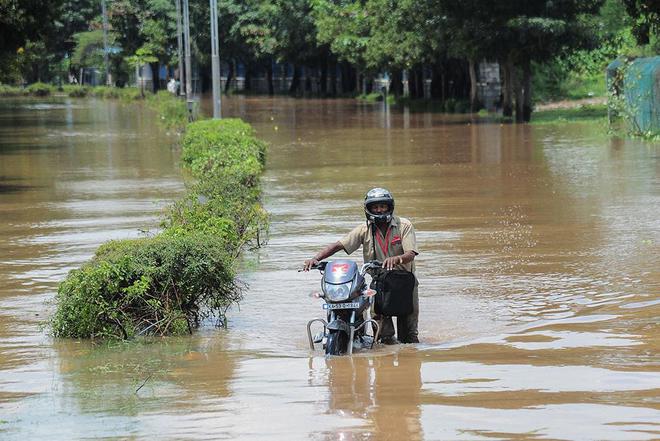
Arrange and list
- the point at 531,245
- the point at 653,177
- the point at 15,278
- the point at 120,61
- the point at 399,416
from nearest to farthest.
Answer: the point at 399,416, the point at 15,278, the point at 531,245, the point at 653,177, the point at 120,61

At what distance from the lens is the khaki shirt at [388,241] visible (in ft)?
33.0

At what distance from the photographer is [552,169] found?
85.7 ft

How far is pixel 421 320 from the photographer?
1209cm

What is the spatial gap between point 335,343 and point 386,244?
3.29 ft

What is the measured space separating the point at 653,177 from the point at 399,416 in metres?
17.0

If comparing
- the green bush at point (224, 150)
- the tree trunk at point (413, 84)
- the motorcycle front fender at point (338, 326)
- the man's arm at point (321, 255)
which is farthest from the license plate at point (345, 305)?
the tree trunk at point (413, 84)

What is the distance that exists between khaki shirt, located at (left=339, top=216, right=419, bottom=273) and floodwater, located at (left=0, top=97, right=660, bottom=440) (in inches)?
29.8

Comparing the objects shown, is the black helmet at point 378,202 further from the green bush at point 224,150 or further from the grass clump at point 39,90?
the grass clump at point 39,90

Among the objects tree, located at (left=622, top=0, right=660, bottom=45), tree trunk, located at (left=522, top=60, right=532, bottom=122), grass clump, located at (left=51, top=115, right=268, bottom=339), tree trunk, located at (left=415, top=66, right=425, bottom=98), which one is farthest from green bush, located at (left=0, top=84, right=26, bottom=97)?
grass clump, located at (left=51, top=115, right=268, bottom=339)

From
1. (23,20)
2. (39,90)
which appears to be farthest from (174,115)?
(39,90)

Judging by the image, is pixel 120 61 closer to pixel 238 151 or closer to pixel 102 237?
pixel 238 151

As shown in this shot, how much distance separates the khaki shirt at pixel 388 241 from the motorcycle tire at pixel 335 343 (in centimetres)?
78

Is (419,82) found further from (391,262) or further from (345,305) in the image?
(345,305)

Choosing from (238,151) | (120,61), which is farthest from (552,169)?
(120,61)
